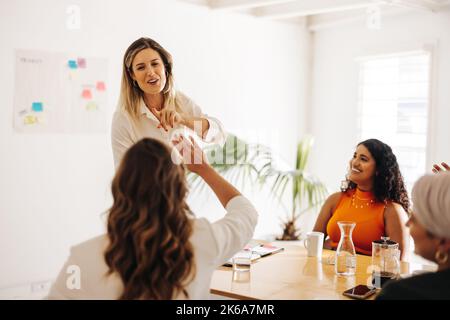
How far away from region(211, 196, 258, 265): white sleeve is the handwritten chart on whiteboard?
7.66 ft

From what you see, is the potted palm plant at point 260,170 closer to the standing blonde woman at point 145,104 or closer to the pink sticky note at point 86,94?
the pink sticky note at point 86,94

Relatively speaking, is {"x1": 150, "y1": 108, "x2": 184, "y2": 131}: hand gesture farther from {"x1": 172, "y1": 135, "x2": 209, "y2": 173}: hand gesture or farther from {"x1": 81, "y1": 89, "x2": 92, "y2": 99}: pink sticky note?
{"x1": 81, "y1": 89, "x2": 92, "y2": 99}: pink sticky note

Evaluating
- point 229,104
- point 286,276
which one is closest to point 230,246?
point 286,276

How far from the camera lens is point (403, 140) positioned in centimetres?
476

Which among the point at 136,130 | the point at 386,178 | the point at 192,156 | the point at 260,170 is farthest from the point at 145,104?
the point at 260,170

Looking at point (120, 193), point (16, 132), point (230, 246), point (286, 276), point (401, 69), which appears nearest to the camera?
point (120, 193)

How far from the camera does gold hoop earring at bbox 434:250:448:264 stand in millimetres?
1666

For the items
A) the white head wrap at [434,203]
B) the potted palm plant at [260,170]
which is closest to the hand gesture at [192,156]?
the white head wrap at [434,203]

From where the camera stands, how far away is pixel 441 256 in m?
1.67

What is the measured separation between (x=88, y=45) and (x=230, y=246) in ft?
8.84

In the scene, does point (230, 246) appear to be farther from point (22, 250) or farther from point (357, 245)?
point (22, 250)

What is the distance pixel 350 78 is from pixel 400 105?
0.59m

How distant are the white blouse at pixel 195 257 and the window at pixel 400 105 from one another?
121 inches

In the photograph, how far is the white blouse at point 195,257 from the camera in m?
1.52
